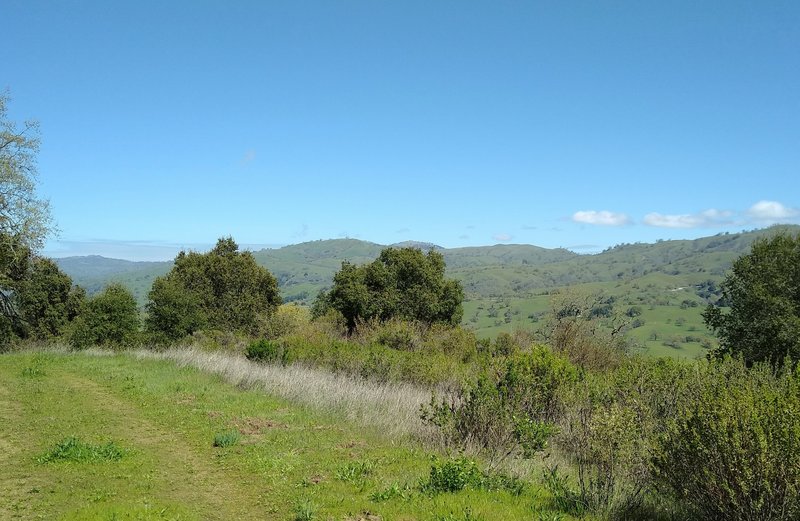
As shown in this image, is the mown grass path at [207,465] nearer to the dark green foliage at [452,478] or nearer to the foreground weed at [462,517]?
the foreground weed at [462,517]

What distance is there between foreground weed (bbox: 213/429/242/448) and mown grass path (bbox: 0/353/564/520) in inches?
6.1

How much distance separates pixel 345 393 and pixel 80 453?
20.3 feet

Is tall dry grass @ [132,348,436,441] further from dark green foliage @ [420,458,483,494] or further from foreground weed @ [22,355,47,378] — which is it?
foreground weed @ [22,355,47,378]

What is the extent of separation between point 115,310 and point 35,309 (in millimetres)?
12101

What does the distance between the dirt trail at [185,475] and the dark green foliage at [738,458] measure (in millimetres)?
5064

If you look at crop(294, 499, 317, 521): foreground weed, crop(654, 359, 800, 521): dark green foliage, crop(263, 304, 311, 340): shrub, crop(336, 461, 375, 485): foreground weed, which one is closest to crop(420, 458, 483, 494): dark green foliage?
crop(336, 461, 375, 485): foreground weed

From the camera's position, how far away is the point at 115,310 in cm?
2598

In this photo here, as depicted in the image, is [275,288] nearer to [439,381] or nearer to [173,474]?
[439,381]

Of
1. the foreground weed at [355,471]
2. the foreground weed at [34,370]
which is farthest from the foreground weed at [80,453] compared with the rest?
the foreground weed at [34,370]

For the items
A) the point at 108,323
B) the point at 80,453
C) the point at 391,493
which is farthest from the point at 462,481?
the point at 108,323

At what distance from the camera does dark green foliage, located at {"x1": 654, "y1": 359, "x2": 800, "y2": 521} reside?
488cm

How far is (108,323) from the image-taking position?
2569 centimetres

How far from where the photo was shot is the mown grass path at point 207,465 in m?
6.48

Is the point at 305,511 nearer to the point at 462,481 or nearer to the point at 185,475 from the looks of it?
the point at 462,481
